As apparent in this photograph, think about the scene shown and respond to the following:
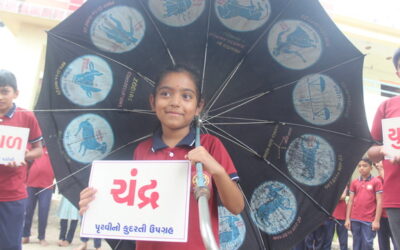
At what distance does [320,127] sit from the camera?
1915 millimetres

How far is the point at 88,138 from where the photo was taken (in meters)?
1.95


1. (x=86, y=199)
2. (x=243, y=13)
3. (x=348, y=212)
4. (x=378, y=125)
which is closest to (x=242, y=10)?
(x=243, y=13)

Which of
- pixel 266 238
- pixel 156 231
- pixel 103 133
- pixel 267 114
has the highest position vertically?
pixel 267 114

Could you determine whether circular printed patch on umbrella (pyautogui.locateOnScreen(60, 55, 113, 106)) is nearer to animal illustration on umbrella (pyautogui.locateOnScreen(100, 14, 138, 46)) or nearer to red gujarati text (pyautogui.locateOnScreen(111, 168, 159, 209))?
animal illustration on umbrella (pyautogui.locateOnScreen(100, 14, 138, 46))

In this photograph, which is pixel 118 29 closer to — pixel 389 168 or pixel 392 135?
pixel 392 135

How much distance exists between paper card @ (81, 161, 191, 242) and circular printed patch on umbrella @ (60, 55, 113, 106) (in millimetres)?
523

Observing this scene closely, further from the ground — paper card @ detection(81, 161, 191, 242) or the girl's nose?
the girl's nose

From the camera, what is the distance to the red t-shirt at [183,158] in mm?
1538

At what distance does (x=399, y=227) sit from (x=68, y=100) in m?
2.14

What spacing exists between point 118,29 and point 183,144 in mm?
717

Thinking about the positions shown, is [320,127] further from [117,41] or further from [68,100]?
[68,100]

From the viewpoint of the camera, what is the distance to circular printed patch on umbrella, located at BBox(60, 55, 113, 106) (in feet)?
6.15

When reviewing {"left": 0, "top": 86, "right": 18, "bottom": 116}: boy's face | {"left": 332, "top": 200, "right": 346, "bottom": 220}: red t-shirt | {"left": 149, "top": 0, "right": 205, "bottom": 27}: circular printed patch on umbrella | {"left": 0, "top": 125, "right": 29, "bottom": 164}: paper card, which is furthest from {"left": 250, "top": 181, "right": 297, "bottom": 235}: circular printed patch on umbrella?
{"left": 332, "top": 200, "right": 346, "bottom": 220}: red t-shirt

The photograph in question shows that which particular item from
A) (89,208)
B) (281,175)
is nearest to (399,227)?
(281,175)
